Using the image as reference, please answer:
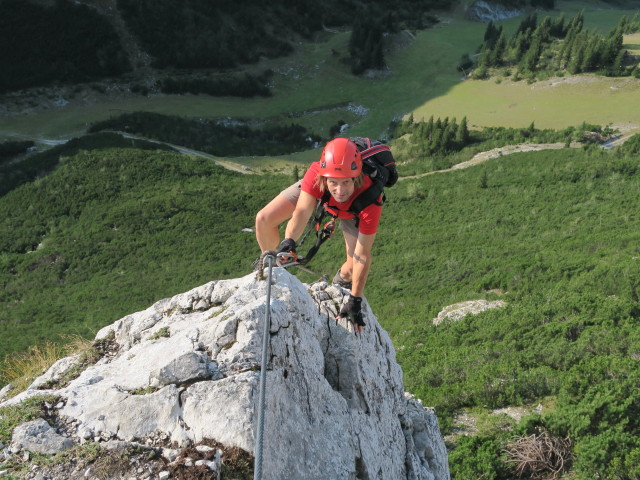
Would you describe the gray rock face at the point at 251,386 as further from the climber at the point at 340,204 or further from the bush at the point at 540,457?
the bush at the point at 540,457

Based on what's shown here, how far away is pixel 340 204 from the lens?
17.7 feet

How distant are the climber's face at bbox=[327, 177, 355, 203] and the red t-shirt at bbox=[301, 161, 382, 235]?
9.4 inches

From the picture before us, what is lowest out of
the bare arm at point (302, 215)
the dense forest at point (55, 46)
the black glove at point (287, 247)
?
the black glove at point (287, 247)

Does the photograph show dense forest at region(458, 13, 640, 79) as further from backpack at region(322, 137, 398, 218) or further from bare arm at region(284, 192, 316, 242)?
bare arm at region(284, 192, 316, 242)

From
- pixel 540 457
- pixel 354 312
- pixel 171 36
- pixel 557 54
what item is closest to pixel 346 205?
pixel 354 312

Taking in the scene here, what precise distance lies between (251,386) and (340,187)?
2.17 metres

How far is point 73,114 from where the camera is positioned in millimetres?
47969

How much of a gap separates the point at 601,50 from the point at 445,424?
5324cm

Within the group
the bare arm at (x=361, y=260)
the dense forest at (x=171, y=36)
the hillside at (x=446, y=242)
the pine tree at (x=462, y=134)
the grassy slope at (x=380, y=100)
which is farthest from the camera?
Answer: the dense forest at (x=171, y=36)

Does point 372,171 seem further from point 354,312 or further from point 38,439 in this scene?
point 38,439

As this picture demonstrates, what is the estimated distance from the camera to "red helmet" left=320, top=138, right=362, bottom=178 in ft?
15.8

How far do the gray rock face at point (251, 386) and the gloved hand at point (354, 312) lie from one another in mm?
120

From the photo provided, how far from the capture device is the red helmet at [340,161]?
4.81 metres

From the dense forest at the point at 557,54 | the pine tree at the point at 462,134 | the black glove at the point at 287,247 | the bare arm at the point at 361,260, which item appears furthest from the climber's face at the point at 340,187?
the dense forest at the point at 557,54
